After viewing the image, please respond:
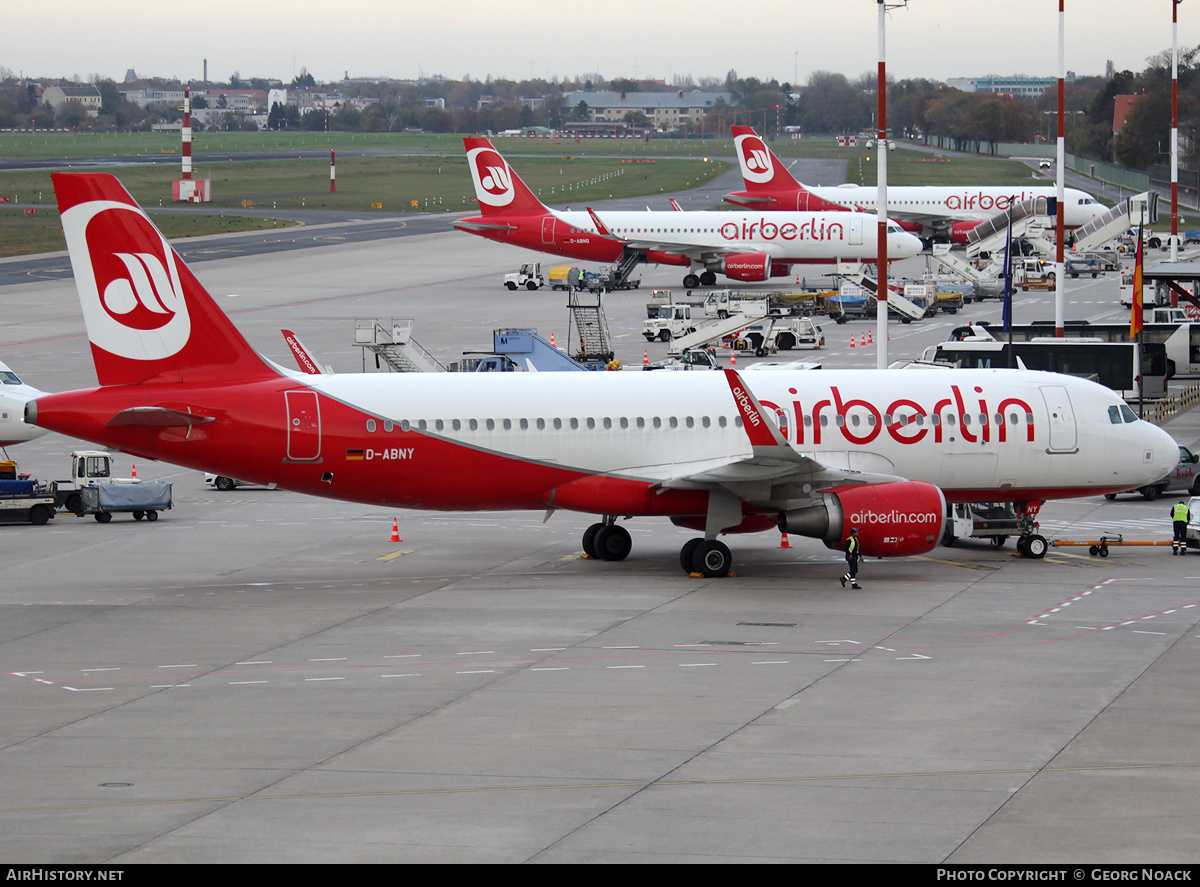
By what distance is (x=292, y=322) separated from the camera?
280 ft

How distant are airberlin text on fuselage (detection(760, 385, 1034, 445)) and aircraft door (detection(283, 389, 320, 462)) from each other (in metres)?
10.2

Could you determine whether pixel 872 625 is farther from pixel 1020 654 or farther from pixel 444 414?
pixel 444 414

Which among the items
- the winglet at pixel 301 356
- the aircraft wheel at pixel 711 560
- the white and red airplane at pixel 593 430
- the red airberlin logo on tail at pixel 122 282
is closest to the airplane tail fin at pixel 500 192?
the winglet at pixel 301 356

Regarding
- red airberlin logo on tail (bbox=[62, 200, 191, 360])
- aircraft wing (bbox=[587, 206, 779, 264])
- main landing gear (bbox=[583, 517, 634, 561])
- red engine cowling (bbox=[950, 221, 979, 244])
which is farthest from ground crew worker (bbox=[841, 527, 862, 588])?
red engine cowling (bbox=[950, 221, 979, 244])

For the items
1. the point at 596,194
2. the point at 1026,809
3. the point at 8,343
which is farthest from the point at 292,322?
the point at 596,194

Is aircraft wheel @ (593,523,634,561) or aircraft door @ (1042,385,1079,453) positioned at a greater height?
aircraft door @ (1042,385,1079,453)

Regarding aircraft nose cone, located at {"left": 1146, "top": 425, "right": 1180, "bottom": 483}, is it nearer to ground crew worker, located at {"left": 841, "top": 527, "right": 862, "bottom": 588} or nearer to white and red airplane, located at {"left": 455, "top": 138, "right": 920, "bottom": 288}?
ground crew worker, located at {"left": 841, "top": 527, "right": 862, "bottom": 588}

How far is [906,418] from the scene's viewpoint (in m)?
35.5

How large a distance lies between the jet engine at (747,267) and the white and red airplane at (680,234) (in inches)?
5.4

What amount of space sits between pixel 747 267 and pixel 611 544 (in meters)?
62.2

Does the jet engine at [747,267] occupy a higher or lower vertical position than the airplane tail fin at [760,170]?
lower

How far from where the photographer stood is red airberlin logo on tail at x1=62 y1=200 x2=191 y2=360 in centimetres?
3266

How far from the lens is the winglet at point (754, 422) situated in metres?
32.2

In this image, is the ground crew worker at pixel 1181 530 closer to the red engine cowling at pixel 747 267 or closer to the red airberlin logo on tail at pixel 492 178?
the red engine cowling at pixel 747 267
